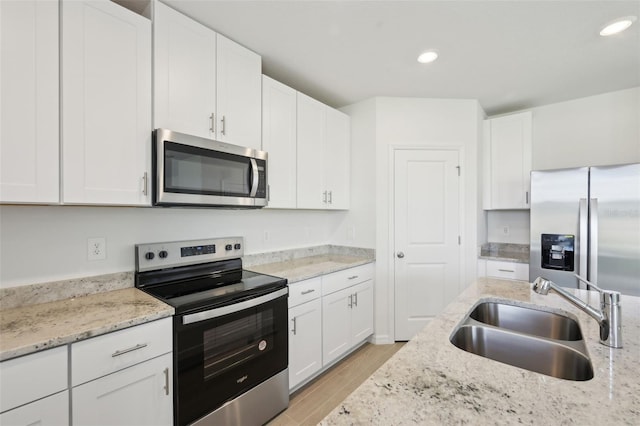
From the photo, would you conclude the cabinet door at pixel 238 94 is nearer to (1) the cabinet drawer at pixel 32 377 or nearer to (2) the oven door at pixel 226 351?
(2) the oven door at pixel 226 351

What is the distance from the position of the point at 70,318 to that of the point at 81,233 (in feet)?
1.81

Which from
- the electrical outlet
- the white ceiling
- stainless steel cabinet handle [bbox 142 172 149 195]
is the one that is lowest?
the electrical outlet

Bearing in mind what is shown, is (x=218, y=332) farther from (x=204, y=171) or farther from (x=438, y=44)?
(x=438, y=44)

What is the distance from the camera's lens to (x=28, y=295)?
1410 mm

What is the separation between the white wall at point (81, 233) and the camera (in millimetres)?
1404

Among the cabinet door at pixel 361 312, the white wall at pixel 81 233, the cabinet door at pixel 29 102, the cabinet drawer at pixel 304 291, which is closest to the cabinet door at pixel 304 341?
the cabinet drawer at pixel 304 291

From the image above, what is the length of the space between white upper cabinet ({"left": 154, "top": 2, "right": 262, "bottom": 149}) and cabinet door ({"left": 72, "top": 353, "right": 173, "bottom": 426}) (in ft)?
4.06

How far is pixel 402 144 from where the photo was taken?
3.00 m

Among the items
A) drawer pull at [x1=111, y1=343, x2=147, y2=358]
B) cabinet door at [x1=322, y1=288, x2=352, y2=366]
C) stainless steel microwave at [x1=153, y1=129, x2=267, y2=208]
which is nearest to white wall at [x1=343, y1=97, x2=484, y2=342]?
cabinet door at [x1=322, y1=288, x2=352, y2=366]

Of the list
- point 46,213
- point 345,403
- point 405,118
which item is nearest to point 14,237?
point 46,213

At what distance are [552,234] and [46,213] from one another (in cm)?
368

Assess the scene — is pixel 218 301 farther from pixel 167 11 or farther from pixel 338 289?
pixel 167 11

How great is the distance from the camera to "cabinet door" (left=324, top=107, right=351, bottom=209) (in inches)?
114

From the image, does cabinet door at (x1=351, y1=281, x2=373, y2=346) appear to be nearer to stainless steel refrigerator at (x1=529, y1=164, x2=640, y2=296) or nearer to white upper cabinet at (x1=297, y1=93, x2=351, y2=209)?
white upper cabinet at (x1=297, y1=93, x2=351, y2=209)
